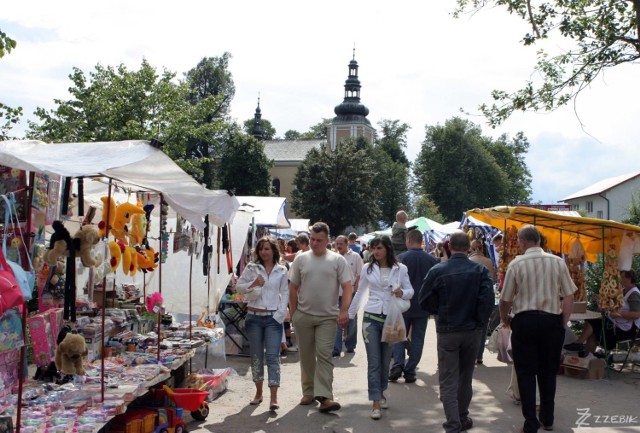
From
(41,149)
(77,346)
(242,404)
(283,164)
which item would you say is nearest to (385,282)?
(242,404)

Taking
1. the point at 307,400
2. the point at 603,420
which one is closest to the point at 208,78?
the point at 307,400

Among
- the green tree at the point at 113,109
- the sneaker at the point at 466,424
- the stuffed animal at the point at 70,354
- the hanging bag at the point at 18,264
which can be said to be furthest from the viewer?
the green tree at the point at 113,109

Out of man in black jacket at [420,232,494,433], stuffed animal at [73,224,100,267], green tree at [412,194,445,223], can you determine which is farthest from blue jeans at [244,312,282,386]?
green tree at [412,194,445,223]

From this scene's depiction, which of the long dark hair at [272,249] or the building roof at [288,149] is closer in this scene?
the long dark hair at [272,249]

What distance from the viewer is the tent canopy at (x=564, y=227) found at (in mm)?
9016

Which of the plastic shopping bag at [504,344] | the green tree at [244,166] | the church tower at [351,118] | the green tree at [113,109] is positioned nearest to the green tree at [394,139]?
the church tower at [351,118]

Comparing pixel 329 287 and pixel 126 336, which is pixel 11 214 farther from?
pixel 329 287

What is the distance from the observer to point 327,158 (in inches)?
2276

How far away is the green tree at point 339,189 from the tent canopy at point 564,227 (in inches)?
1821

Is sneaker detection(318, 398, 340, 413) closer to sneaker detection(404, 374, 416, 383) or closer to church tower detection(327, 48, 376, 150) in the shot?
sneaker detection(404, 374, 416, 383)

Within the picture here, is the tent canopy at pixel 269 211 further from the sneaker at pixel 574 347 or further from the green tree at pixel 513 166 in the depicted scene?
the green tree at pixel 513 166

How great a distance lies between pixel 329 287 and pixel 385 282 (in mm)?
573

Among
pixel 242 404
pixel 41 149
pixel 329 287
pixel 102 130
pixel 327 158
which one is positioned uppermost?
pixel 327 158

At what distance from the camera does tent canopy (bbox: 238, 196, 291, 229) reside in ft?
53.2
